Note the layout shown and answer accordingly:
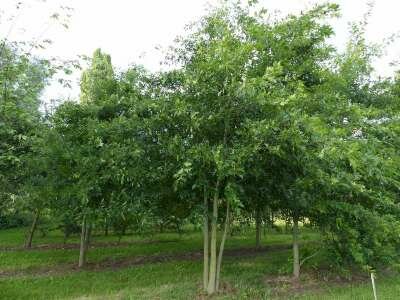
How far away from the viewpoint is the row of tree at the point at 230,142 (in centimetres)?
586

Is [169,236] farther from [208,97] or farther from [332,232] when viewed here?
[208,97]

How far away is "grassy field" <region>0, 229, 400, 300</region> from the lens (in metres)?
7.33

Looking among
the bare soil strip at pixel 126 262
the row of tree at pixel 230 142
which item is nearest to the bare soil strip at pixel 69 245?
the bare soil strip at pixel 126 262

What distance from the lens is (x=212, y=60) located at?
20.4 feet

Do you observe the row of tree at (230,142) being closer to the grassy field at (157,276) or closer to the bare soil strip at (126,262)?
the grassy field at (157,276)

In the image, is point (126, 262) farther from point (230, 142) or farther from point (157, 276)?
point (230, 142)

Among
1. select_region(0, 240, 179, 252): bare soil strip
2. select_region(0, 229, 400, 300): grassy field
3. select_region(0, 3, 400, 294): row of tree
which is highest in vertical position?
select_region(0, 3, 400, 294): row of tree

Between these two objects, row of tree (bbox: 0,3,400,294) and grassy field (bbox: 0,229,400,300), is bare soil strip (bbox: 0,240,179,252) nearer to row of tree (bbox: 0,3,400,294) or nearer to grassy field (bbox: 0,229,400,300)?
grassy field (bbox: 0,229,400,300)

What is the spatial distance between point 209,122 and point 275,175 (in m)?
1.53

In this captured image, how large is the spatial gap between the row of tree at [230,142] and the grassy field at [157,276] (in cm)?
59

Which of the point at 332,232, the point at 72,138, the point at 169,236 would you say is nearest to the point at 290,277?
the point at 332,232

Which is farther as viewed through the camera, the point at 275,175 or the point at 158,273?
the point at 158,273

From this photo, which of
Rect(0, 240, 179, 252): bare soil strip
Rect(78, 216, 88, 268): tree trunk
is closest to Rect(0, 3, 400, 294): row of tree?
Rect(78, 216, 88, 268): tree trunk

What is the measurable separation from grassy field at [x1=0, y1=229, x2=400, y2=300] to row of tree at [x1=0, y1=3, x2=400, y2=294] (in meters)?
0.59
